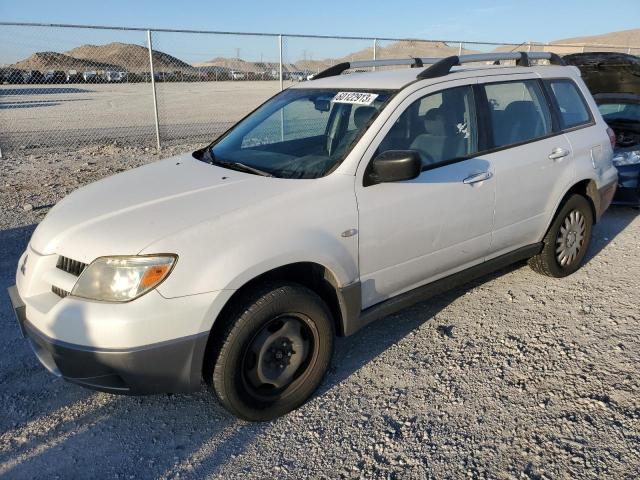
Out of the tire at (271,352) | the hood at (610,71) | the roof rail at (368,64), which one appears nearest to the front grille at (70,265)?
the tire at (271,352)

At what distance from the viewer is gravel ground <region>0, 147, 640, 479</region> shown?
2629mm

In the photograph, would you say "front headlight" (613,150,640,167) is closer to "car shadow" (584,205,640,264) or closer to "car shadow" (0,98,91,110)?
"car shadow" (584,205,640,264)

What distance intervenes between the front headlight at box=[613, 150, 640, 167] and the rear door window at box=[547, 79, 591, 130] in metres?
2.18

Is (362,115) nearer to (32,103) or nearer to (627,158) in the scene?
(627,158)

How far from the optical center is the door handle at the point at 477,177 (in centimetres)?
361

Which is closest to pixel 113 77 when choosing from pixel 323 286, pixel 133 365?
pixel 323 286

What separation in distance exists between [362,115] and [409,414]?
1851 mm

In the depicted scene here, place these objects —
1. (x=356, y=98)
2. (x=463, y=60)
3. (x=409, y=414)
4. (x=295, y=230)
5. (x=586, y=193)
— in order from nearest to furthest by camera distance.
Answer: (x=295, y=230), (x=409, y=414), (x=356, y=98), (x=463, y=60), (x=586, y=193)

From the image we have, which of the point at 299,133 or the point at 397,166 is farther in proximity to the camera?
the point at 299,133

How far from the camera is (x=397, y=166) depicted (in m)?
3.00

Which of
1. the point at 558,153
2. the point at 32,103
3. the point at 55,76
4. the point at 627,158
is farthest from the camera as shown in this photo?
the point at 55,76

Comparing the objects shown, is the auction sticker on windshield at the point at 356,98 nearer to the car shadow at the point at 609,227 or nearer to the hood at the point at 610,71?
the car shadow at the point at 609,227

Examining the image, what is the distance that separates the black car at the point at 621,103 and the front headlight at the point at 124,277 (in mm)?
6042

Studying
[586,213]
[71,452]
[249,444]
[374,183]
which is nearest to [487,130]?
[374,183]
